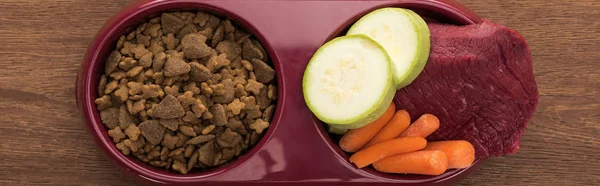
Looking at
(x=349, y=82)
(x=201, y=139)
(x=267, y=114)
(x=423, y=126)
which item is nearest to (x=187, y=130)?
(x=201, y=139)

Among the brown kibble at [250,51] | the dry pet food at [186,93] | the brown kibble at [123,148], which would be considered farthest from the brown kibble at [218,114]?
the brown kibble at [123,148]

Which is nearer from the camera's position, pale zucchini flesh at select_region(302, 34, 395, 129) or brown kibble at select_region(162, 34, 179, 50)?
pale zucchini flesh at select_region(302, 34, 395, 129)

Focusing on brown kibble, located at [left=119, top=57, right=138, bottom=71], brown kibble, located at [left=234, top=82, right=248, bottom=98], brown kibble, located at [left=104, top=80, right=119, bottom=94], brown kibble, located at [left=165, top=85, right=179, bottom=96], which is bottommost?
brown kibble, located at [left=104, top=80, right=119, bottom=94]

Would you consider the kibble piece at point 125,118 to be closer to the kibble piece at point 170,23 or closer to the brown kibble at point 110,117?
the brown kibble at point 110,117

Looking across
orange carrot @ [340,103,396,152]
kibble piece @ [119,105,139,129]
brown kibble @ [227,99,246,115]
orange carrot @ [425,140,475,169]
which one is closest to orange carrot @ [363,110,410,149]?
orange carrot @ [340,103,396,152]

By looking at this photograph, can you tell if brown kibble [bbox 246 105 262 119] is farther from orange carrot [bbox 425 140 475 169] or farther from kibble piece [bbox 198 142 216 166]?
orange carrot [bbox 425 140 475 169]

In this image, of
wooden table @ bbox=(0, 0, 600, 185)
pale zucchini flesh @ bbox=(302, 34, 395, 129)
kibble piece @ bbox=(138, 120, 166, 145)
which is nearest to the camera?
pale zucchini flesh @ bbox=(302, 34, 395, 129)
